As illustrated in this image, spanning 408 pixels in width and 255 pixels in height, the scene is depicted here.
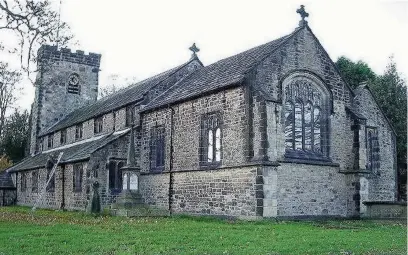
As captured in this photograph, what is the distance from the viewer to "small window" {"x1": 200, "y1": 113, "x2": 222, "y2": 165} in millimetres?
22578

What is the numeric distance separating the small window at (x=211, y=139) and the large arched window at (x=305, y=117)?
3184mm

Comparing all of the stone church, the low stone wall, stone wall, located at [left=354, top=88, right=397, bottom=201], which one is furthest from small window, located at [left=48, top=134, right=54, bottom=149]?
the low stone wall

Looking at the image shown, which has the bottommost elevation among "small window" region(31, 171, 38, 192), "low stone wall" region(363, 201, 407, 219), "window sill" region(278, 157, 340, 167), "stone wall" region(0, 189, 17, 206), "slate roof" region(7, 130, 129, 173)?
"stone wall" region(0, 189, 17, 206)

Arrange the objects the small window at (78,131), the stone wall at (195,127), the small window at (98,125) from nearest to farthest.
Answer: the stone wall at (195,127) < the small window at (98,125) < the small window at (78,131)

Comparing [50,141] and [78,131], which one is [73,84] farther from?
[78,131]

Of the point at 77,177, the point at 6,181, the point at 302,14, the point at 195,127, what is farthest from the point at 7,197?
the point at 302,14

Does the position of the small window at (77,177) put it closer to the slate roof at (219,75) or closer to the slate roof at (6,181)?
the slate roof at (219,75)

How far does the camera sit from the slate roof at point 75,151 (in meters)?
28.0

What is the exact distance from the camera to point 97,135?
110 feet

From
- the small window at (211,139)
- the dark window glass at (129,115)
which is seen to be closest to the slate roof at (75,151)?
the dark window glass at (129,115)

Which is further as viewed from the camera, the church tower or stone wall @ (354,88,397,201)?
the church tower

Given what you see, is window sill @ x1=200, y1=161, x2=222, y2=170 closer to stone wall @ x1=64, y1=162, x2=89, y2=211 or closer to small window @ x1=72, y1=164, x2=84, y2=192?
stone wall @ x1=64, y1=162, x2=89, y2=211

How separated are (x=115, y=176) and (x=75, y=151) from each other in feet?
22.3

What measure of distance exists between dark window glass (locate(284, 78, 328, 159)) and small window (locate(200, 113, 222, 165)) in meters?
3.19
